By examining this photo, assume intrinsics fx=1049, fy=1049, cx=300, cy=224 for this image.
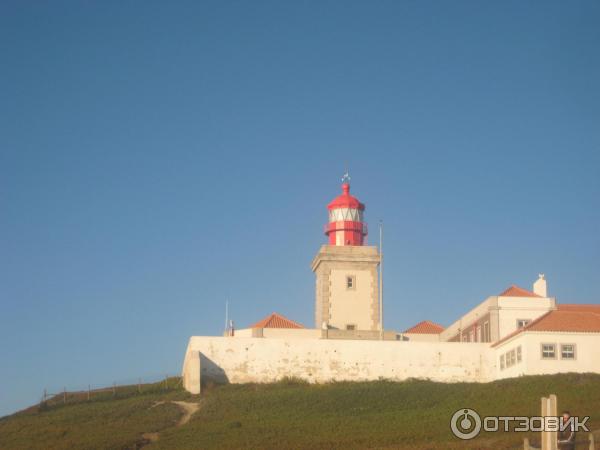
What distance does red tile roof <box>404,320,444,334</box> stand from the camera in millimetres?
59731

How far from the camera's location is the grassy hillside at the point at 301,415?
36.0m

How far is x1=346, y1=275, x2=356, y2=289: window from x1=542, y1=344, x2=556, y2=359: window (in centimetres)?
1250

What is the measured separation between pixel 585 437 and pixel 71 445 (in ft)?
59.7

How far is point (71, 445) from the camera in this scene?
37844 millimetres

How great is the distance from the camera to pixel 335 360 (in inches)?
1948

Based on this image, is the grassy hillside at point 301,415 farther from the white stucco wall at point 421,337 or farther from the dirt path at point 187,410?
the white stucco wall at point 421,337

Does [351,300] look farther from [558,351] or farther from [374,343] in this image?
[558,351]

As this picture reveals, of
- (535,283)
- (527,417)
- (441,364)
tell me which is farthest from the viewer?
(535,283)

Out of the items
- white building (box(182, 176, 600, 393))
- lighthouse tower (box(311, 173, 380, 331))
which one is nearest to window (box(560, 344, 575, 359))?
white building (box(182, 176, 600, 393))

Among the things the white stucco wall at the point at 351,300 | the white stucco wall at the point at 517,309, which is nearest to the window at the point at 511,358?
the white stucco wall at the point at 517,309

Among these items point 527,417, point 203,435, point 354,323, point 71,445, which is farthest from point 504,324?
point 71,445

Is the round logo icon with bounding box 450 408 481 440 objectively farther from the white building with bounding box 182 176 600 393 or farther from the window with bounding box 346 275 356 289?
the window with bounding box 346 275 356 289

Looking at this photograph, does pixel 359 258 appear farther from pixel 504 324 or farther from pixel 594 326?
pixel 594 326

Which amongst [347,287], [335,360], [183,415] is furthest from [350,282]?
[183,415]
